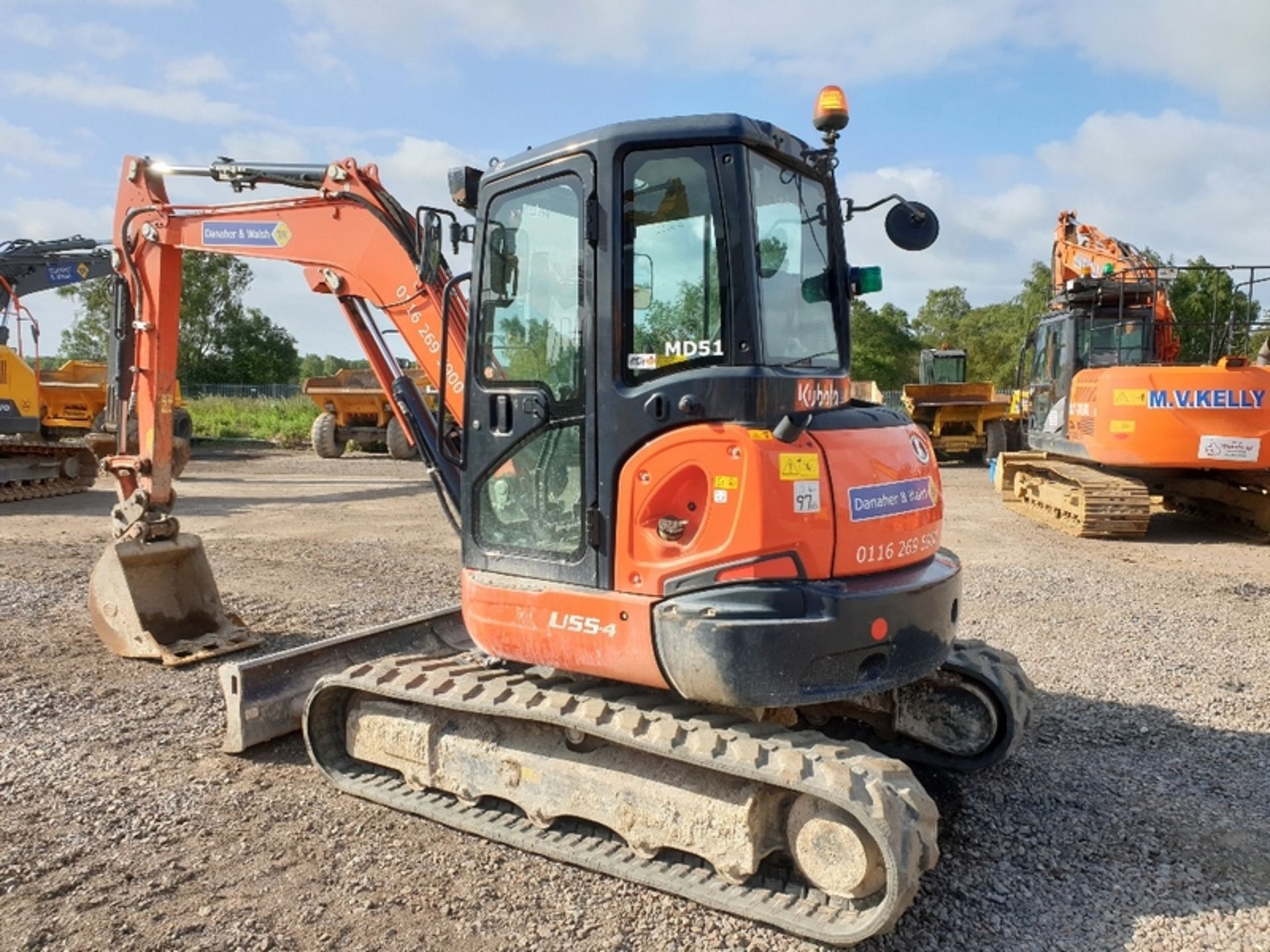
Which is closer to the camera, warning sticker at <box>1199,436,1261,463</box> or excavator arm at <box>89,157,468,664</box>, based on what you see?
excavator arm at <box>89,157,468,664</box>

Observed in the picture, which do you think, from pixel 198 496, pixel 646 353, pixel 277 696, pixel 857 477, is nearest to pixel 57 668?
pixel 277 696

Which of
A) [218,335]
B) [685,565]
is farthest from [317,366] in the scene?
[685,565]

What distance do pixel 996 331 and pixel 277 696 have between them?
4988 centimetres

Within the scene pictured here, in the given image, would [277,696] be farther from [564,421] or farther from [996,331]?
[996,331]

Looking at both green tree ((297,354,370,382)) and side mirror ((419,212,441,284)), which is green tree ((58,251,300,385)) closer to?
green tree ((297,354,370,382))

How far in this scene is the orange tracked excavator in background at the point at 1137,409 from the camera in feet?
32.9

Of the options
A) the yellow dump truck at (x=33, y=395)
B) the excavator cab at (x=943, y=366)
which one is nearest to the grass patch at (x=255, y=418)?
the yellow dump truck at (x=33, y=395)

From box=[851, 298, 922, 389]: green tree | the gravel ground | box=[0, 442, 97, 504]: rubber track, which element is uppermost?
box=[851, 298, 922, 389]: green tree

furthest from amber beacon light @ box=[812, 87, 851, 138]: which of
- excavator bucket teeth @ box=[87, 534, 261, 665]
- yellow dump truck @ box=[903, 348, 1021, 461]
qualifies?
yellow dump truck @ box=[903, 348, 1021, 461]

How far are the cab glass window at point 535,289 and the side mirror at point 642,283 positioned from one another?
0.72 feet

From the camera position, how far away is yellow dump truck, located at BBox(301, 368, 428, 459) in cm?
2148

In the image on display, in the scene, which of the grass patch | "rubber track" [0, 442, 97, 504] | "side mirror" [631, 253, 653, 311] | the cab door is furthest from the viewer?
the grass patch

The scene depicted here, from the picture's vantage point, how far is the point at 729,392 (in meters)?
3.38

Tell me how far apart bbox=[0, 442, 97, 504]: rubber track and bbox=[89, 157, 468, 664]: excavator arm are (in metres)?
9.02
